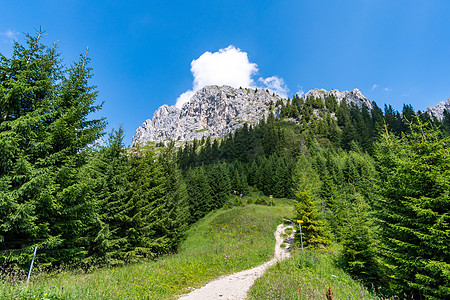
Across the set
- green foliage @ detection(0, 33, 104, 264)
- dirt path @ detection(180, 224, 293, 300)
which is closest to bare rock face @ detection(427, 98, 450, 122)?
dirt path @ detection(180, 224, 293, 300)

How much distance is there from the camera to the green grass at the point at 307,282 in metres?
7.35

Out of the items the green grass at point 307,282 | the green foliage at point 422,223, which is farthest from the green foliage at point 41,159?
the green foliage at point 422,223

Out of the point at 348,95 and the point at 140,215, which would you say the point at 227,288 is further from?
the point at 348,95

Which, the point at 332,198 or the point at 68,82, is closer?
the point at 68,82

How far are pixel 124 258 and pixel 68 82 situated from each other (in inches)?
423

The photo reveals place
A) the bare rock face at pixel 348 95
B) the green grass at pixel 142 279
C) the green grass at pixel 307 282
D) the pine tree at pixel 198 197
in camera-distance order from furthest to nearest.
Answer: the bare rock face at pixel 348 95
the pine tree at pixel 198 197
the green grass at pixel 307 282
the green grass at pixel 142 279

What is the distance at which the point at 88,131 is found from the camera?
10.4 metres

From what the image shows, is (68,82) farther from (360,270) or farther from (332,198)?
(332,198)

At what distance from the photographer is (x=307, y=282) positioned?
28.5ft

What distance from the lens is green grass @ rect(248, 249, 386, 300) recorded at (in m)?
7.35

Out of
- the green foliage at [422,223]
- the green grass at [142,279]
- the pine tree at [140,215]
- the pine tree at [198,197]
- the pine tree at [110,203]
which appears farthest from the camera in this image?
the pine tree at [198,197]

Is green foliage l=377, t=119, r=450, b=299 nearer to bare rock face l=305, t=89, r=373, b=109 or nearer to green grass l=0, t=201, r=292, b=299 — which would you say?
green grass l=0, t=201, r=292, b=299

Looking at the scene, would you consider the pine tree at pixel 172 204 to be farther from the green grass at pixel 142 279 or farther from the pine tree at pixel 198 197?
the pine tree at pixel 198 197

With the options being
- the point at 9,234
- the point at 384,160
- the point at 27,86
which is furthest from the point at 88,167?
the point at 384,160
